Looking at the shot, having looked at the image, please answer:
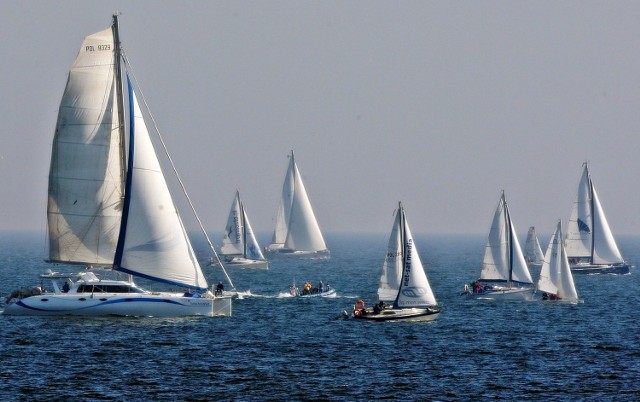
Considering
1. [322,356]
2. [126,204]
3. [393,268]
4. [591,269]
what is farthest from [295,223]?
[322,356]

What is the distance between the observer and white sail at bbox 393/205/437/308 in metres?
65.2

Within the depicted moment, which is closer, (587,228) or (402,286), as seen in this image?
(402,286)

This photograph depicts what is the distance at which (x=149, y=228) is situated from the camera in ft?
208

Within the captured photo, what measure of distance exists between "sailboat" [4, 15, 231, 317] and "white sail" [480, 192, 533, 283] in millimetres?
30735

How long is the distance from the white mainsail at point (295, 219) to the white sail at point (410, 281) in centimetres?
9968

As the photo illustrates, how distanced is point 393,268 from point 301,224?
102 metres

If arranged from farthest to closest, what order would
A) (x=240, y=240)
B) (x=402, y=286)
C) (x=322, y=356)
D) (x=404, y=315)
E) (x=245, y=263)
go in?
(x=240, y=240) < (x=245, y=263) < (x=404, y=315) < (x=402, y=286) < (x=322, y=356)

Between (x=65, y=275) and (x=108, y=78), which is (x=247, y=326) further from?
(x=108, y=78)

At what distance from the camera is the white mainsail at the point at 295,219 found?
16600 centimetres

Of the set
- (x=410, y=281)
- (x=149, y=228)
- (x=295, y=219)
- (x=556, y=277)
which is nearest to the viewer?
(x=149, y=228)

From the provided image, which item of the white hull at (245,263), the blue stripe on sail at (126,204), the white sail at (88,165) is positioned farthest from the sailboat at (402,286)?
the white hull at (245,263)

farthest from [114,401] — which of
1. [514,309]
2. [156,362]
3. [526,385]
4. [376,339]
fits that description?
[514,309]

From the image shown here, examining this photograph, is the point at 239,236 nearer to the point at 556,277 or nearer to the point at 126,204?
the point at 556,277

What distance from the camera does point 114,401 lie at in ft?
135
